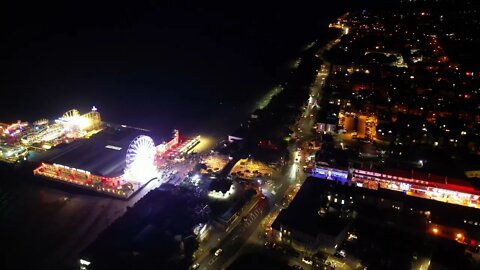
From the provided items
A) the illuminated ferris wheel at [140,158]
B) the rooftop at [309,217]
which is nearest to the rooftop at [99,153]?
the illuminated ferris wheel at [140,158]

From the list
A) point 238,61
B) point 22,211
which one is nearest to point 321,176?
point 22,211

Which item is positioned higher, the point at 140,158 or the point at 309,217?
the point at 140,158

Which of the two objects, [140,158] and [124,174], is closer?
[124,174]

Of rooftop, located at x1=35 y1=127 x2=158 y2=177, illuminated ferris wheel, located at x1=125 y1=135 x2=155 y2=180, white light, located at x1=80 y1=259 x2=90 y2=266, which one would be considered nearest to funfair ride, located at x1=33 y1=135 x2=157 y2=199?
illuminated ferris wheel, located at x1=125 y1=135 x2=155 y2=180

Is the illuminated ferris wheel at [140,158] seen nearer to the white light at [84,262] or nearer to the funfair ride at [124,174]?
the funfair ride at [124,174]

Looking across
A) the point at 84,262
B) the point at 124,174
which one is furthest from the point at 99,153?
the point at 84,262

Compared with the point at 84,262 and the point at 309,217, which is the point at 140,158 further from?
the point at 309,217

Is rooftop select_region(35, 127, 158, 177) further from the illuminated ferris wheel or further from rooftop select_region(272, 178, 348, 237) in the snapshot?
rooftop select_region(272, 178, 348, 237)

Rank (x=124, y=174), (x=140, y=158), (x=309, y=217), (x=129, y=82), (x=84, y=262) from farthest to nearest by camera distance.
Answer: (x=129, y=82), (x=140, y=158), (x=124, y=174), (x=309, y=217), (x=84, y=262)
